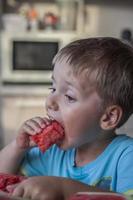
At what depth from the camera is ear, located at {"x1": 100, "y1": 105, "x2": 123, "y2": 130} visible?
85 centimetres

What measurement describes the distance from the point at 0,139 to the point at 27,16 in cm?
102

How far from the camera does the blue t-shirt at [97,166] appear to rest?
77 cm

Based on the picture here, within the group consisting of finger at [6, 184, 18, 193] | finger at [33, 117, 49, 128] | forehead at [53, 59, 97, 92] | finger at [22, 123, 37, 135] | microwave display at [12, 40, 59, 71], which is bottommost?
microwave display at [12, 40, 59, 71]

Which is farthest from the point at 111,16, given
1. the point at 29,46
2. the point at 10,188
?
the point at 10,188

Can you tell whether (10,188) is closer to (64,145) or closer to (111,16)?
→ (64,145)

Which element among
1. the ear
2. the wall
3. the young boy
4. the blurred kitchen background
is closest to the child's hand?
the young boy

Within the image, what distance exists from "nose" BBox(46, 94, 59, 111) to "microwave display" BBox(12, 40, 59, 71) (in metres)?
2.64

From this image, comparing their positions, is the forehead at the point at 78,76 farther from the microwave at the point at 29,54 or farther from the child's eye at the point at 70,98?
the microwave at the point at 29,54

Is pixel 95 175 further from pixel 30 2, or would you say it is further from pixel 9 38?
pixel 30 2

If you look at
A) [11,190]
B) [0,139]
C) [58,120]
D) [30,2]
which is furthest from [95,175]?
[30,2]

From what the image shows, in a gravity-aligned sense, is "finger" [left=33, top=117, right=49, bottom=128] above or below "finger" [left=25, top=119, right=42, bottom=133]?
above

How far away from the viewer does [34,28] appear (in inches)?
138

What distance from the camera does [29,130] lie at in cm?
88

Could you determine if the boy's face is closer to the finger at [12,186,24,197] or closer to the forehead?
the forehead
